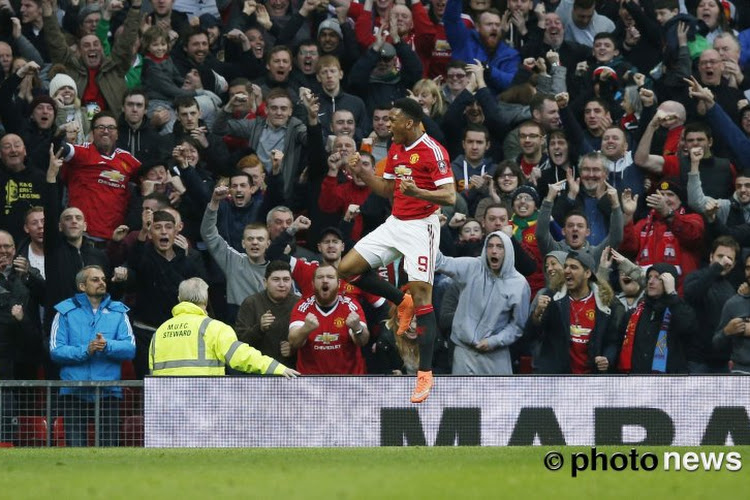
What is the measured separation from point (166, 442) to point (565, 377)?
3.54 metres

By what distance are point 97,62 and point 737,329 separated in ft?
27.3

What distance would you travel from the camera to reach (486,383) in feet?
46.7

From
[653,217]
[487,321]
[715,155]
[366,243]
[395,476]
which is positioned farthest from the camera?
[715,155]

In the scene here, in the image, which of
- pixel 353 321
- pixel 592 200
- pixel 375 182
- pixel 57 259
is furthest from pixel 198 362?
pixel 592 200

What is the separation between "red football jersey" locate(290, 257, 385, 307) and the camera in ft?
53.9

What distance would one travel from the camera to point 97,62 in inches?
757

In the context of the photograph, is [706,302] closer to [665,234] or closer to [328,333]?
[665,234]

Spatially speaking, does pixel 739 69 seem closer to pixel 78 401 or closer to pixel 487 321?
pixel 487 321

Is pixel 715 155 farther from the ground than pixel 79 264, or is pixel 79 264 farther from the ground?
pixel 715 155

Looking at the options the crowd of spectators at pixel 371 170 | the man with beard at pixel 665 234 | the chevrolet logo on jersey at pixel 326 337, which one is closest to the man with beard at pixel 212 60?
the crowd of spectators at pixel 371 170

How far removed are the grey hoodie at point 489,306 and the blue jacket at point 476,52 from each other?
15.2 ft

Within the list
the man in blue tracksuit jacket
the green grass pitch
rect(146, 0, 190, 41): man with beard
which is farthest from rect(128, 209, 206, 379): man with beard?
rect(146, 0, 190, 41): man with beard

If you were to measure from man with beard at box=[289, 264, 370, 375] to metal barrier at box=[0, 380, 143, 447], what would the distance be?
71.9 inches

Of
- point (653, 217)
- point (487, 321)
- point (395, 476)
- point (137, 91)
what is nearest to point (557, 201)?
point (653, 217)
